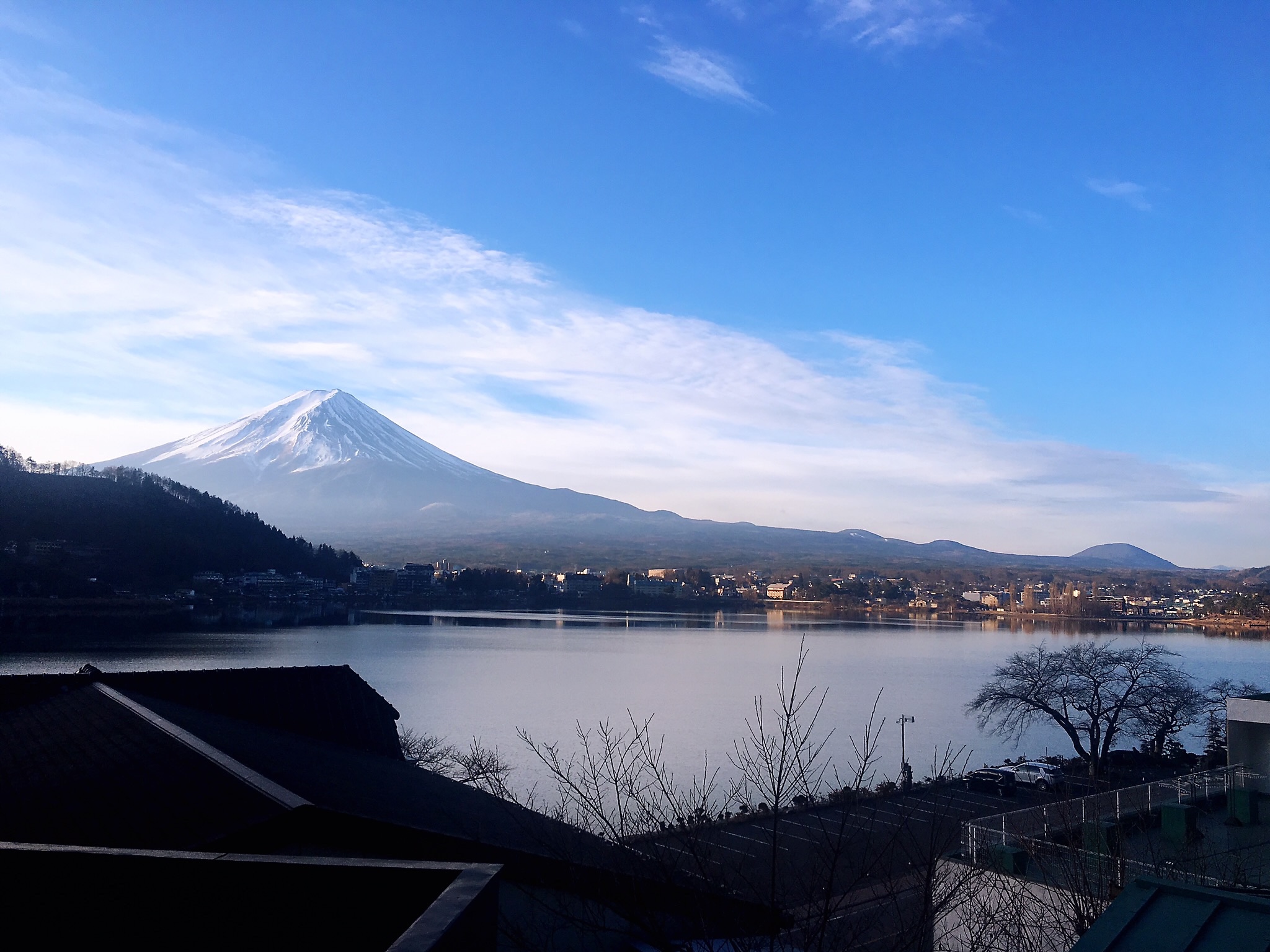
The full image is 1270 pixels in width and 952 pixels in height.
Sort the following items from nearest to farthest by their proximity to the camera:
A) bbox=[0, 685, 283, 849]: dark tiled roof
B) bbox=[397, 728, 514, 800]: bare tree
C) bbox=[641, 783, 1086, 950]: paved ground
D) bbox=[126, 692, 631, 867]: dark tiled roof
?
1. bbox=[0, 685, 283, 849]: dark tiled roof
2. bbox=[126, 692, 631, 867]: dark tiled roof
3. bbox=[641, 783, 1086, 950]: paved ground
4. bbox=[397, 728, 514, 800]: bare tree

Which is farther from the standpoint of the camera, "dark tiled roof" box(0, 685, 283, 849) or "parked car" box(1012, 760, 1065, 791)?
"parked car" box(1012, 760, 1065, 791)

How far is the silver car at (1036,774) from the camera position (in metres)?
12.0

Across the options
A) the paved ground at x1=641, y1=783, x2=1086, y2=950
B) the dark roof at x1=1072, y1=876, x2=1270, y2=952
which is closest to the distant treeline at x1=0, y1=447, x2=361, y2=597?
the paved ground at x1=641, y1=783, x2=1086, y2=950

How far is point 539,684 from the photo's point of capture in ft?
70.7

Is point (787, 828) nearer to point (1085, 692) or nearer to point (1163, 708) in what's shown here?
point (1085, 692)

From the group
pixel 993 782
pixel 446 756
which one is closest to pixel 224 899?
pixel 446 756

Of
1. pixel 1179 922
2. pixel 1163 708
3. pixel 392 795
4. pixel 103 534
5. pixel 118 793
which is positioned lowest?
pixel 1163 708

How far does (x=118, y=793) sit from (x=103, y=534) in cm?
2568

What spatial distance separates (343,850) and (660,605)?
186 feet

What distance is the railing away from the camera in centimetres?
520

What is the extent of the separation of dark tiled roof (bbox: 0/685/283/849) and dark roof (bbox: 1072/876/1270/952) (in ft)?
7.22

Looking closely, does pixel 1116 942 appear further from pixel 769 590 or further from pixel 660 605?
pixel 769 590

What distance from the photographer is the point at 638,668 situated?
84.5ft

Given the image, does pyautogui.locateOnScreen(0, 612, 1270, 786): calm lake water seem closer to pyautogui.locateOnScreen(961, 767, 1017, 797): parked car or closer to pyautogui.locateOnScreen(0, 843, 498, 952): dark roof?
pyautogui.locateOnScreen(961, 767, 1017, 797): parked car
